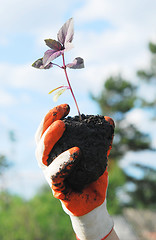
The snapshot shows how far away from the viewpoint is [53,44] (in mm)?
1427

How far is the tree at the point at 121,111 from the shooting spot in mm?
12492

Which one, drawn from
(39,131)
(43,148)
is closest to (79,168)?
(43,148)

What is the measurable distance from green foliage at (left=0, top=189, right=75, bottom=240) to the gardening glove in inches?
236

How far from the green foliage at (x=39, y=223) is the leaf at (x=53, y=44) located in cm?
643

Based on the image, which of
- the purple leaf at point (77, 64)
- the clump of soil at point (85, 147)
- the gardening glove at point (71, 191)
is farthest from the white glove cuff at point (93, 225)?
the purple leaf at point (77, 64)

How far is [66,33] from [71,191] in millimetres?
822

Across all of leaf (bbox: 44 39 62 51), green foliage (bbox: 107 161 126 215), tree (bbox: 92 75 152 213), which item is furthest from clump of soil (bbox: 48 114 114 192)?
tree (bbox: 92 75 152 213)

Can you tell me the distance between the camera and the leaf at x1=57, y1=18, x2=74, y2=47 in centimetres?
141

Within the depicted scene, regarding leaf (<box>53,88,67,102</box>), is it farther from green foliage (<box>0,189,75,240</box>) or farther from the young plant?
green foliage (<box>0,189,75,240</box>)

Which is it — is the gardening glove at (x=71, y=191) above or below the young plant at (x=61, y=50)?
below

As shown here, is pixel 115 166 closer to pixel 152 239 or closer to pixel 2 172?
pixel 152 239

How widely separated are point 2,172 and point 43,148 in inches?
319

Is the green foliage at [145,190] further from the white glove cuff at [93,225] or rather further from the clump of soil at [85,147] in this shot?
the clump of soil at [85,147]

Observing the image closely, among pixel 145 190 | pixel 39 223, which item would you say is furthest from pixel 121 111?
pixel 39 223
